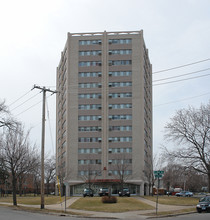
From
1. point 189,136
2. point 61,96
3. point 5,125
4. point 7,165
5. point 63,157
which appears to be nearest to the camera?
point 5,125

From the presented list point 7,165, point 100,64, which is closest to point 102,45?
point 100,64

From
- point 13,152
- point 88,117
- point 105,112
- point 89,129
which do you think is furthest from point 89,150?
point 13,152

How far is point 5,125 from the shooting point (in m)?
33.0

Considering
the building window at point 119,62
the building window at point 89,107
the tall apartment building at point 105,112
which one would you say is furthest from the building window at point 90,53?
the building window at point 89,107

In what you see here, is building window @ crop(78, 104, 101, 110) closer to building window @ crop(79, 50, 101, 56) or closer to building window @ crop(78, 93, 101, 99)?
building window @ crop(78, 93, 101, 99)

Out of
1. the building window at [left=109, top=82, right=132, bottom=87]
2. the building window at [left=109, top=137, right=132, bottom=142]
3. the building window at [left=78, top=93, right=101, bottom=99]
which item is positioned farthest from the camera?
the building window at [left=78, top=93, right=101, bottom=99]

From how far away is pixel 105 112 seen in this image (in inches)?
3061

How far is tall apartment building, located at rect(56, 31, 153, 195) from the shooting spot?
76.1 metres

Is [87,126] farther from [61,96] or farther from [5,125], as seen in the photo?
[5,125]

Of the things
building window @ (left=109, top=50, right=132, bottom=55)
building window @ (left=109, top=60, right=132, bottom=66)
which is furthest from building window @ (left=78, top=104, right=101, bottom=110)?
building window @ (left=109, top=50, right=132, bottom=55)

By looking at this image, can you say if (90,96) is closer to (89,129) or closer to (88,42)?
(89,129)

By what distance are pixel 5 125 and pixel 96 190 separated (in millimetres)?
48086

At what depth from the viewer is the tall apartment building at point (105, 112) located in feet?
250

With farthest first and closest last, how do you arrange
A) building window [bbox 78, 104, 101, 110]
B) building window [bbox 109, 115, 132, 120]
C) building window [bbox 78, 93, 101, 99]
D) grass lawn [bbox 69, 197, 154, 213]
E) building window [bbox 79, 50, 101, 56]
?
building window [bbox 79, 50, 101, 56] → building window [bbox 78, 93, 101, 99] → building window [bbox 78, 104, 101, 110] → building window [bbox 109, 115, 132, 120] → grass lawn [bbox 69, 197, 154, 213]
